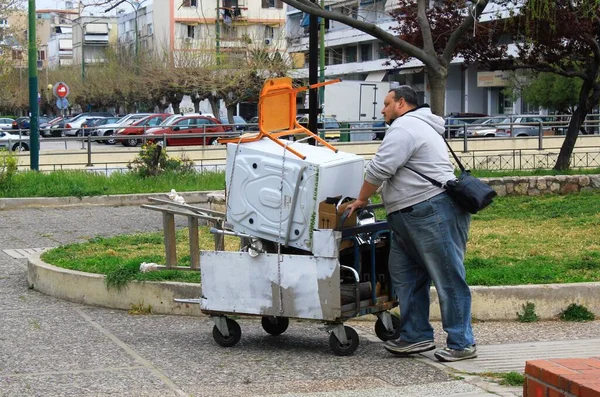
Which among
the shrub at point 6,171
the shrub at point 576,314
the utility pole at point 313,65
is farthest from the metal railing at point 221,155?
the shrub at point 576,314

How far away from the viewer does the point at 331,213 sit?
285 inches

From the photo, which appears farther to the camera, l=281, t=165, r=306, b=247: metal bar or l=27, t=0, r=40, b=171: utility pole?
l=27, t=0, r=40, b=171: utility pole

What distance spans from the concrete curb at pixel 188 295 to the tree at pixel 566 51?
11.2 m

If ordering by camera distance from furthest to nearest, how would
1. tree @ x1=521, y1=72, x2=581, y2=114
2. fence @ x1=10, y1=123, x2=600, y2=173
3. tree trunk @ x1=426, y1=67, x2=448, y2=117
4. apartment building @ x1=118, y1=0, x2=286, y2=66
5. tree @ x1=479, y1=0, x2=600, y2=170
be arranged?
apartment building @ x1=118, y1=0, x2=286, y2=66 → tree @ x1=521, y1=72, x2=581, y2=114 → fence @ x1=10, y1=123, x2=600, y2=173 → tree @ x1=479, y1=0, x2=600, y2=170 → tree trunk @ x1=426, y1=67, x2=448, y2=117

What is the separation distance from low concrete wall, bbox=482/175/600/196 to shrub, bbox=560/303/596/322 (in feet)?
29.5

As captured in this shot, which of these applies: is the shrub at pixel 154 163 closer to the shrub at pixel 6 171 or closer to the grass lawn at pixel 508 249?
the shrub at pixel 6 171

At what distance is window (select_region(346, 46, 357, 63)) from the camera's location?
84.1m

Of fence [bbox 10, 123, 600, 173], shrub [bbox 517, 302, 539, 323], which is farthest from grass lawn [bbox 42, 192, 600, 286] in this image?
fence [bbox 10, 123, 600, 173]

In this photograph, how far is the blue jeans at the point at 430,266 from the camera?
7086mm

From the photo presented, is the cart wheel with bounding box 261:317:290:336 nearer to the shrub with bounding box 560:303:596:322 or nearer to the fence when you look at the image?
the shrub with bounding box 560:303:596:322

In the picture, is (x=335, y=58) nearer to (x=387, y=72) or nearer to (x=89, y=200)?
(x=387, y=72)

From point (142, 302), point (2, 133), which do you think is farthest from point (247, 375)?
point (2, 133)

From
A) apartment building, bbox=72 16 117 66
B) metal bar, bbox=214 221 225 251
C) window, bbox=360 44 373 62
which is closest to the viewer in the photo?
metal bar, bbox=214 221 225 251

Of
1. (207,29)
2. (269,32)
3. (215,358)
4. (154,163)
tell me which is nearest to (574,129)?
(154,163)
